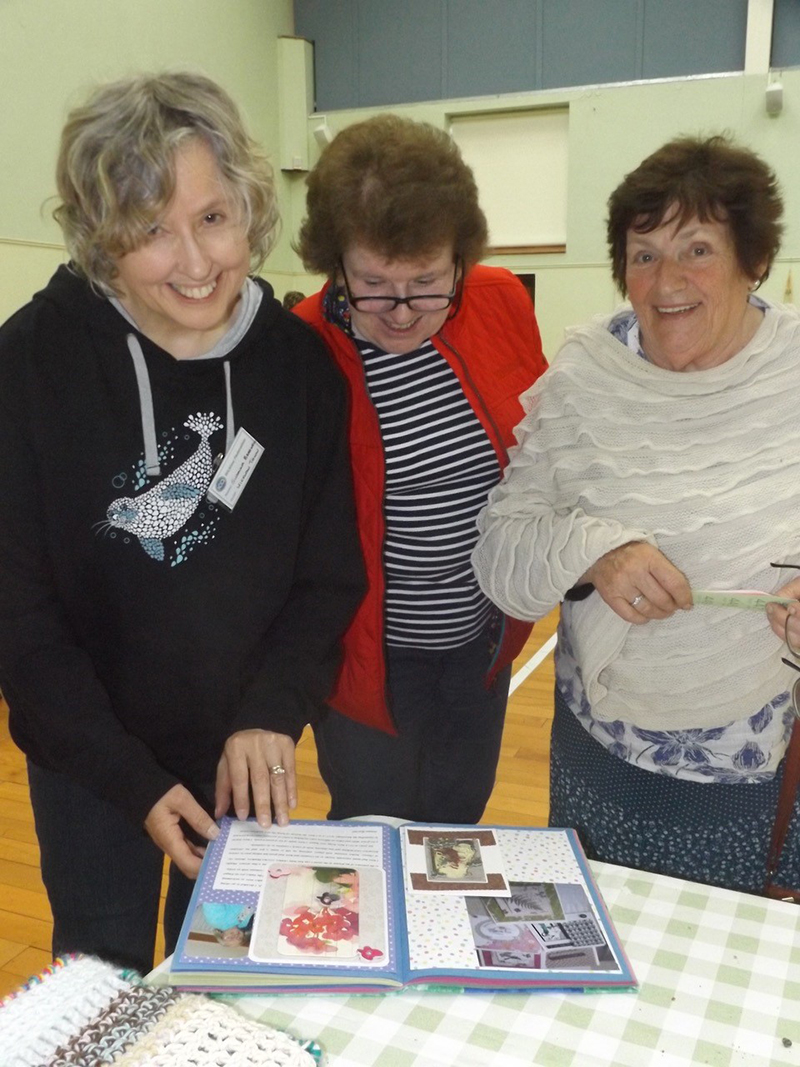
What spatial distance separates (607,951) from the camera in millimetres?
930

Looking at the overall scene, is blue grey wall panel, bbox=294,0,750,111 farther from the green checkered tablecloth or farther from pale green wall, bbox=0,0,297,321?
the green checkered tablecloth

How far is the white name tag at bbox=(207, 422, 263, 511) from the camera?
1180 millimetres

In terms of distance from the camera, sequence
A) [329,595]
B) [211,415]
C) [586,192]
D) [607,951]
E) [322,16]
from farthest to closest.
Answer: [322,16] → [586,192] → [329,595] → [211,415] → [607,951]

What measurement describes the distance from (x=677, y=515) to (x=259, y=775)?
0.69 meters

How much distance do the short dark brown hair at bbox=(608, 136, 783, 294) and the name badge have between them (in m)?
0.65

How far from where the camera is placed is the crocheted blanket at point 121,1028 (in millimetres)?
741

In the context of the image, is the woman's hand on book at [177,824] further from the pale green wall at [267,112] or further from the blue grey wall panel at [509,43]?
the blue grey wall panel at [509,43]

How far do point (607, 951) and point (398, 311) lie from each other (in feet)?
3.01

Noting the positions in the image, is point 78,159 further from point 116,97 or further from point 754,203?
point 754,203

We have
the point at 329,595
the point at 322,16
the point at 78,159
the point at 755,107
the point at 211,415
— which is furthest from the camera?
the point at 322,16

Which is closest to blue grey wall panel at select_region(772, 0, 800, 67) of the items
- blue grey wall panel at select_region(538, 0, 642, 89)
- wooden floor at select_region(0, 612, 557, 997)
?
blue grey wall panel at select_region(538, 0, 642, 89)

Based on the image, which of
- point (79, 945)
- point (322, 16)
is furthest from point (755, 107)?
point (79, 945)

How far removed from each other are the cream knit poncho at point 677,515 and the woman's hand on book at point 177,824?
0.57m

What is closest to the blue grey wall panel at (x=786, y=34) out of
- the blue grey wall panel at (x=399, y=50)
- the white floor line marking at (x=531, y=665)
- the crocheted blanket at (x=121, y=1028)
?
the blue grey wall panel at (x=399, y=50)
